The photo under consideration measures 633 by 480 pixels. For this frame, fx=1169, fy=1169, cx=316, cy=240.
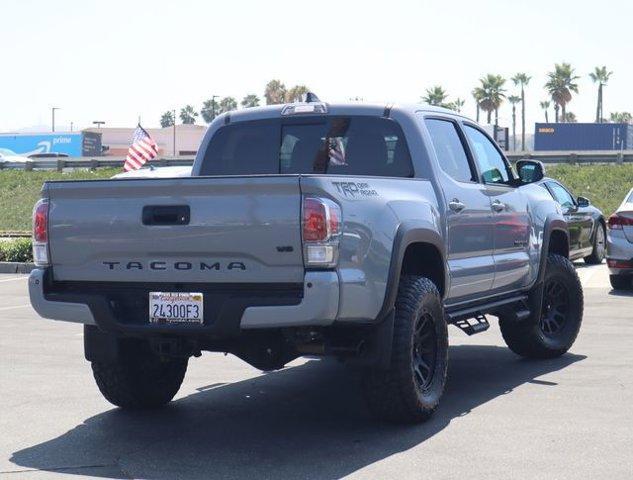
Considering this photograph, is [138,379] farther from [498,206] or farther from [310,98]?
[498,206]

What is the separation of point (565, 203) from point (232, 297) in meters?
13.3

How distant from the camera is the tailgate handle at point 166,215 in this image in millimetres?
6551

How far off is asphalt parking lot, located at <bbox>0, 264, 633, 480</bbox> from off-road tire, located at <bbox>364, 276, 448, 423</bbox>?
145 millimetres

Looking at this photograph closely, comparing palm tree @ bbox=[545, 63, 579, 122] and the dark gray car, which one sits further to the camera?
palm tree @ bbox=[545, 63, 579, 122]

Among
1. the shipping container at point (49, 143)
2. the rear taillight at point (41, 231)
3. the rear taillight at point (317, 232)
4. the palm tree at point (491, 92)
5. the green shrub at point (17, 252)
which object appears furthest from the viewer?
the palm tree at point (491, 92)

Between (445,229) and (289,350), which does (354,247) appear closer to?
(289,350)

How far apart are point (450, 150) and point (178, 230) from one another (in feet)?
8.81

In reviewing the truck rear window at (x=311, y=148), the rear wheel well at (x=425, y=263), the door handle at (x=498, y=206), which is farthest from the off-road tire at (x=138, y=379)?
the door handle at (x=498, y=206)

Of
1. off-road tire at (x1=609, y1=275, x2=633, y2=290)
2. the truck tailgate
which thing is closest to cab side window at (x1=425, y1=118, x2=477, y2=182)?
the truck tailgate

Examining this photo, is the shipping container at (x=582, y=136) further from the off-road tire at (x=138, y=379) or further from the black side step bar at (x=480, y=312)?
the off-road tire at (x=138, y=379)

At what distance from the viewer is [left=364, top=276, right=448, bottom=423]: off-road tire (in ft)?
22.5

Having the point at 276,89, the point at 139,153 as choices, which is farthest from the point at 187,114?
A: the point at 139,153

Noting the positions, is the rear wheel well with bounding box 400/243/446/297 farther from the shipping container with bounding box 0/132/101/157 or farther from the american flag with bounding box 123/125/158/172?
the shipping container with bounding box 0/132/101/157

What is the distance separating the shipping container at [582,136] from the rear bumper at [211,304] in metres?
65.0
